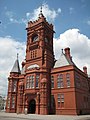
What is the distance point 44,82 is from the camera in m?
37.7

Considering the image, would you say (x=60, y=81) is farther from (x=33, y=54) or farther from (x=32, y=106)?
(x=33, y=54)

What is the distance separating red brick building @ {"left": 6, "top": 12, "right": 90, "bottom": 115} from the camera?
36.4 meters

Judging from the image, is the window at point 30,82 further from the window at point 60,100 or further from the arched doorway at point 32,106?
the window at point 60,100

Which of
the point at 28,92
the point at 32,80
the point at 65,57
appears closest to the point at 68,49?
the point at 65,57

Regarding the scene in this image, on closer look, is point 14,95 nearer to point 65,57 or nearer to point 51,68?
point 51,68

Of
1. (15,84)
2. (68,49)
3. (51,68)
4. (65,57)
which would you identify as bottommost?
(15,84)

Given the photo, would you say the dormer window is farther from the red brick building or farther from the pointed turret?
the pointed turret

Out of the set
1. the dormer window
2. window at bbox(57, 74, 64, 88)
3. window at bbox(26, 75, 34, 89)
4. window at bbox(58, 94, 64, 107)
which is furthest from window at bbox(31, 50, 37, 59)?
window at bbox(58, 94, 64, 107)

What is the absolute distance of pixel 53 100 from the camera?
3862 centimetres

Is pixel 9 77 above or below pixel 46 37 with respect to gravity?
below

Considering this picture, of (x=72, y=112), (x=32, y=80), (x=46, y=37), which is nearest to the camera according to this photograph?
(x=72, y=112)

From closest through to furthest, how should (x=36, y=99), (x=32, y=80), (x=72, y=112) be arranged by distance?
(x=72, y=112) < (x=36, y=99) < (x=32, y=80)

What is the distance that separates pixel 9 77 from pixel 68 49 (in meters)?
20.0

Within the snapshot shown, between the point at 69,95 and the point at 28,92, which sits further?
the point at 28,92
